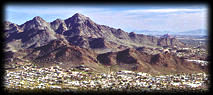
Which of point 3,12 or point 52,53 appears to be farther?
point 52,53

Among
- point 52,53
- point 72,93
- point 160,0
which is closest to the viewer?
point 160,0

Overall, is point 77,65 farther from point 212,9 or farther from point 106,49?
point 212,9

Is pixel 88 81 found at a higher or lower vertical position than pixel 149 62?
higher

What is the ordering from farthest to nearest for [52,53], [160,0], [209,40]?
[52,53] → [209,40] → [160,0]

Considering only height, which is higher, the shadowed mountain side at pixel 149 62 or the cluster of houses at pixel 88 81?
the cluster of houses at pixel 88 81

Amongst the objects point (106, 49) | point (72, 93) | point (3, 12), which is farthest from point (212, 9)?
point (106, 49)

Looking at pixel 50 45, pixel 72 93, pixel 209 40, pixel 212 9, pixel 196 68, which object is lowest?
pixel 196 68

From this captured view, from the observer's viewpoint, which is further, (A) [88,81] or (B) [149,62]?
(B) [149,62]

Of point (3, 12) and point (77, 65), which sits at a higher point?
point (3, 12)

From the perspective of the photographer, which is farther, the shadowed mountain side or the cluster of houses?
the shadowed mountain side

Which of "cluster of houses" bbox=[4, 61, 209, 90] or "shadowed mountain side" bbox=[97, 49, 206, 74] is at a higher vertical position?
"cluster of houses" bbox=[4, 61, 209, 90]

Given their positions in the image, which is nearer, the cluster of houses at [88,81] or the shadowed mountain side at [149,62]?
the cluster of houses at [88,81]
